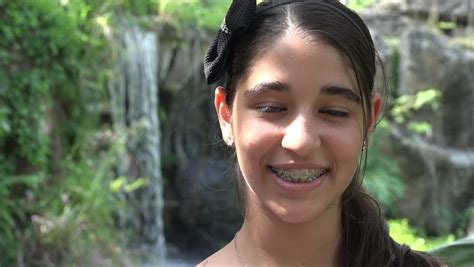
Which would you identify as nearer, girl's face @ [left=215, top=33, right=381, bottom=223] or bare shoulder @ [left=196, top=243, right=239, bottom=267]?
girl's face @ [left=215, top=33, right=381, bottom=223]

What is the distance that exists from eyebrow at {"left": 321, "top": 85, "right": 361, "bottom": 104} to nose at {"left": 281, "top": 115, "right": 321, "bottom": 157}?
5 centimetres

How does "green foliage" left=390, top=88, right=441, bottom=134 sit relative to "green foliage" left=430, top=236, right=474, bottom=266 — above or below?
below

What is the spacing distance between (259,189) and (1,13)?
401 cm

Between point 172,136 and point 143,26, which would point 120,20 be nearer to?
point 143,26

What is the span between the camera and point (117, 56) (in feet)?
19.6

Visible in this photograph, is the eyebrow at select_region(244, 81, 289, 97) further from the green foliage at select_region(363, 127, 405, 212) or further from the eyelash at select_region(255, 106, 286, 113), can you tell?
the green foliage at select_region(363, 127, 405, 212)

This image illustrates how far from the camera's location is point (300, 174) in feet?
3.39

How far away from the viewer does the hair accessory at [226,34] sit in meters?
1.10

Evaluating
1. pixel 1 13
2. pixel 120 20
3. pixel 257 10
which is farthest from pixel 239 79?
pixel 120 20

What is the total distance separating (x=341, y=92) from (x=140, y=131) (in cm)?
583

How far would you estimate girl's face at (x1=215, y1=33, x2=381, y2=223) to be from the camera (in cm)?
102

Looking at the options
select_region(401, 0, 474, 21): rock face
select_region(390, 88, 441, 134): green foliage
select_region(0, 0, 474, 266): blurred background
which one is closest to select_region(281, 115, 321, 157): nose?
select_region(0, 0, 474, 266): blurred background

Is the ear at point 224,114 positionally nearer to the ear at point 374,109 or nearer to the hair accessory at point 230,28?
the hair accessory at point 230,28

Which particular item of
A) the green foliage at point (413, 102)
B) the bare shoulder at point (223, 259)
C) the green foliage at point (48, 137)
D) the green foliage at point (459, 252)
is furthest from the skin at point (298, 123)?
the green foliage at point (413, 102)
